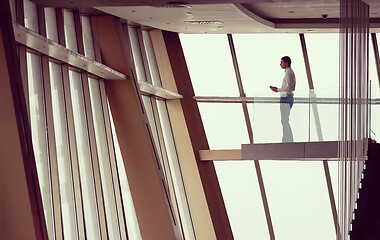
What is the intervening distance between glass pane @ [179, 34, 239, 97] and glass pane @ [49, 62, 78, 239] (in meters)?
8.23

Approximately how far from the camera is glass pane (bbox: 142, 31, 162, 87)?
19.4 m

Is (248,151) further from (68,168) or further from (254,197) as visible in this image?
(68,168)

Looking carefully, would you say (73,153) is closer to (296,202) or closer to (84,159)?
(84,159)

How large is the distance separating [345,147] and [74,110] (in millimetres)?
5033

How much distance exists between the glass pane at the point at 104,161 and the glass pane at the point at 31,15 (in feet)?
9.41

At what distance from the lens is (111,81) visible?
15.8 meters

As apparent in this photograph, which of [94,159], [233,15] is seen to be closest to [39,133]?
[94,159]

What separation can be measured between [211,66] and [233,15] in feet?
16.1

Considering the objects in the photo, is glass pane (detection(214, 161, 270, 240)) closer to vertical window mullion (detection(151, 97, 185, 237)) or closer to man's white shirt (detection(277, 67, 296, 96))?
vertical window mullion (detection(151, 97, 185, 237))

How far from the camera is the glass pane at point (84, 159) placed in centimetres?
1366

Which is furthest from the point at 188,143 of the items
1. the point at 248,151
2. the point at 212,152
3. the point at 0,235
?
the point at 0,235

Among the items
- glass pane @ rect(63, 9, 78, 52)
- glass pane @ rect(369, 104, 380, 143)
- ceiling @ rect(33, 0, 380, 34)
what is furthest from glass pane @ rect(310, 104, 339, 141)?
glass pane @ rect(63, 9, 78, 52)

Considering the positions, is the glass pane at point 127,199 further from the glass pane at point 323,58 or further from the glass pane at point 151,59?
the glass pane at point 323,58

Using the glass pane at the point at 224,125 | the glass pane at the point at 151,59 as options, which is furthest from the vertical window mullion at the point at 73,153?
the glass pane at the point at 224,125
